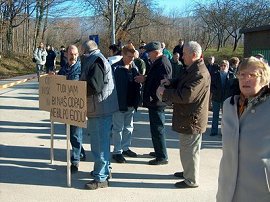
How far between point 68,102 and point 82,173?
1.26 m

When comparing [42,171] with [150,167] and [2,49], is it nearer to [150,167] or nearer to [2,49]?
[150,167]

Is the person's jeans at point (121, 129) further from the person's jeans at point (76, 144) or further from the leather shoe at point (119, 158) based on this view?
the person's jeans at point (76, 144)

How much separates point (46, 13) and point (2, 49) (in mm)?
9197

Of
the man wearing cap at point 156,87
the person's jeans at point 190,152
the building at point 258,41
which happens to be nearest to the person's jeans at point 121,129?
the man wearing cap at point 156,87

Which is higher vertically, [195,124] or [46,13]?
[46,13]

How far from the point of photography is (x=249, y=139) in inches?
111

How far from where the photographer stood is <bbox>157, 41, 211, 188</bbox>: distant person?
197 inches

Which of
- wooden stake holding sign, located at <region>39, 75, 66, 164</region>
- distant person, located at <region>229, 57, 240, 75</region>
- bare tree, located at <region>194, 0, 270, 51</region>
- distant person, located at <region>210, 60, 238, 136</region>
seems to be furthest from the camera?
bare tree, located at <region>194, 0, 270, 51</region>

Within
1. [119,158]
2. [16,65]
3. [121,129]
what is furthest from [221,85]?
[16,65]

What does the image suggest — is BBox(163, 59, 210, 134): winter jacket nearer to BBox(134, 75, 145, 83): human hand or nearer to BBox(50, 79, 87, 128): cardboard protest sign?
BBox(50, 79, 87, 128): cardboard protest sign

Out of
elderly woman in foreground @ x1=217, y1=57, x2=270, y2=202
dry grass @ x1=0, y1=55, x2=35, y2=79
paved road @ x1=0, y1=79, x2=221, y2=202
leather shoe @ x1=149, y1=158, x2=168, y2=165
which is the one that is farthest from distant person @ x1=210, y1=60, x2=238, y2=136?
dry grass @ x1=0, y1=55, x2=35, y2=79

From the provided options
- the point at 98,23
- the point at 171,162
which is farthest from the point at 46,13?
the point at 171,162

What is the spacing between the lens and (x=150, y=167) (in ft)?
20.9

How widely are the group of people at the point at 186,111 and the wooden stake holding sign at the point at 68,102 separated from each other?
0.19m
